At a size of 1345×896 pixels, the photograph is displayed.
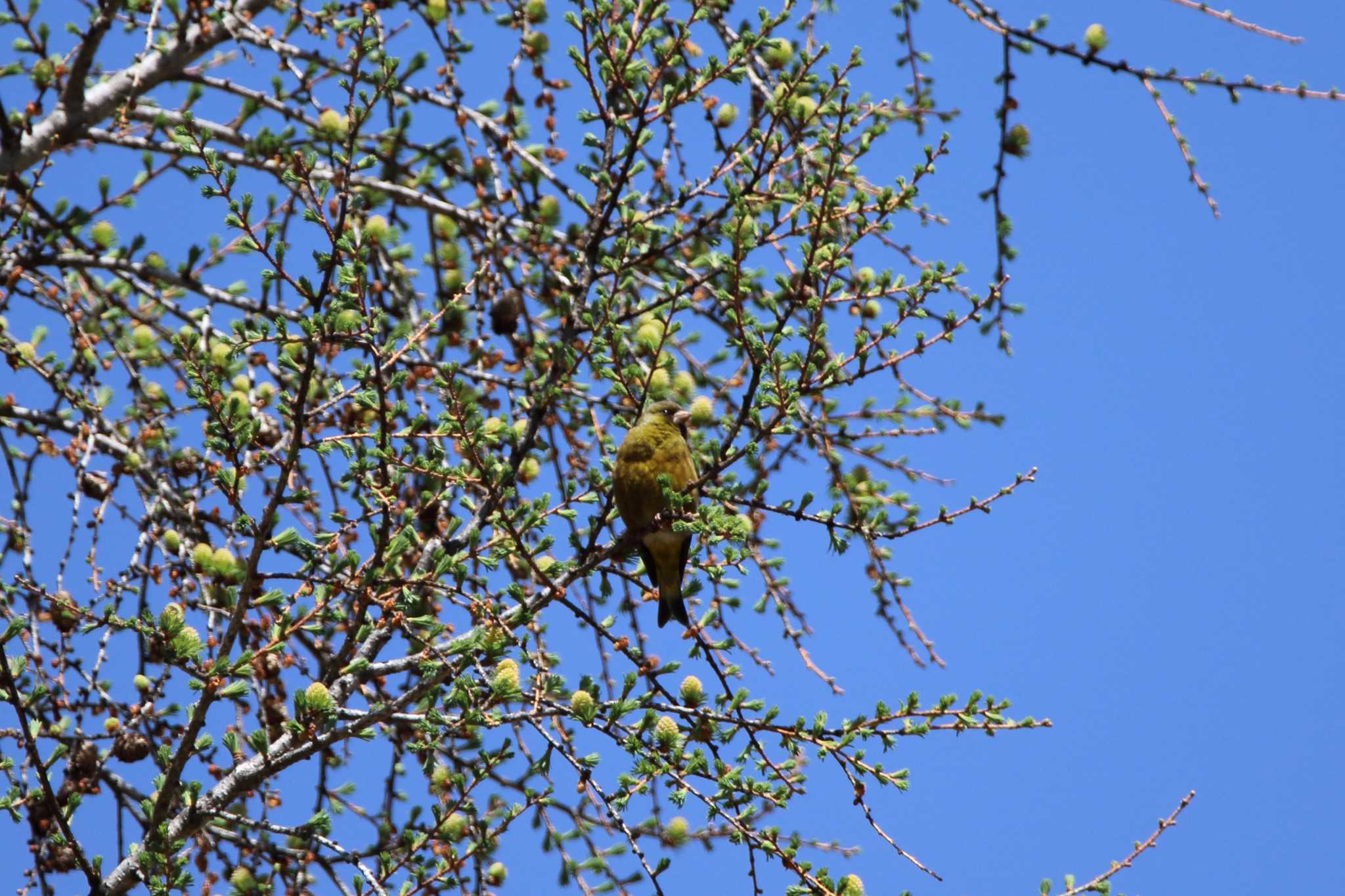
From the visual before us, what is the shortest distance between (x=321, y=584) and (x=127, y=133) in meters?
2.38

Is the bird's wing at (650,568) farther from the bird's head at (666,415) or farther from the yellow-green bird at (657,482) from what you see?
the bird's head at (666,415)

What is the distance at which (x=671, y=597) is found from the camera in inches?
177

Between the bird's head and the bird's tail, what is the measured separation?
0.49 m

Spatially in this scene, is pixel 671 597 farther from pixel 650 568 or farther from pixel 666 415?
pixel 666 415

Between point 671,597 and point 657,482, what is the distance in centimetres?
40

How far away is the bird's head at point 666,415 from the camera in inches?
185

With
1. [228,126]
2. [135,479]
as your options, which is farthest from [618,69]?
[135,479]

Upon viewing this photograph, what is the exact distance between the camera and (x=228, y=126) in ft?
16.7

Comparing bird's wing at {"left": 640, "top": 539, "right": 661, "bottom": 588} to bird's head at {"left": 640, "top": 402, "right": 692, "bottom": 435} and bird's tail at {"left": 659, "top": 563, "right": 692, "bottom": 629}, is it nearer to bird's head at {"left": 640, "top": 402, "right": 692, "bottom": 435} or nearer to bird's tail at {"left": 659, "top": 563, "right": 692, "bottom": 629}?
bird's tail at {"left": 659, "top": 563, "right": 692, "bottom": 629}

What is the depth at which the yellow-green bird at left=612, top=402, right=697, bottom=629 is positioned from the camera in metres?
4.50

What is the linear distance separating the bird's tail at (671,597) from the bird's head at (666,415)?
49 centimetres

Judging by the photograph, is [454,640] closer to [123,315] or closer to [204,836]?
[204,836]

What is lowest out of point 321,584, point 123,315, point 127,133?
point 321,584

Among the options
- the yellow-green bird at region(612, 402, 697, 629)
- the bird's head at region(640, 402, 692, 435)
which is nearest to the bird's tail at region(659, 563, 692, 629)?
the yellow-green bird at region(612, 402, 697, 629)
